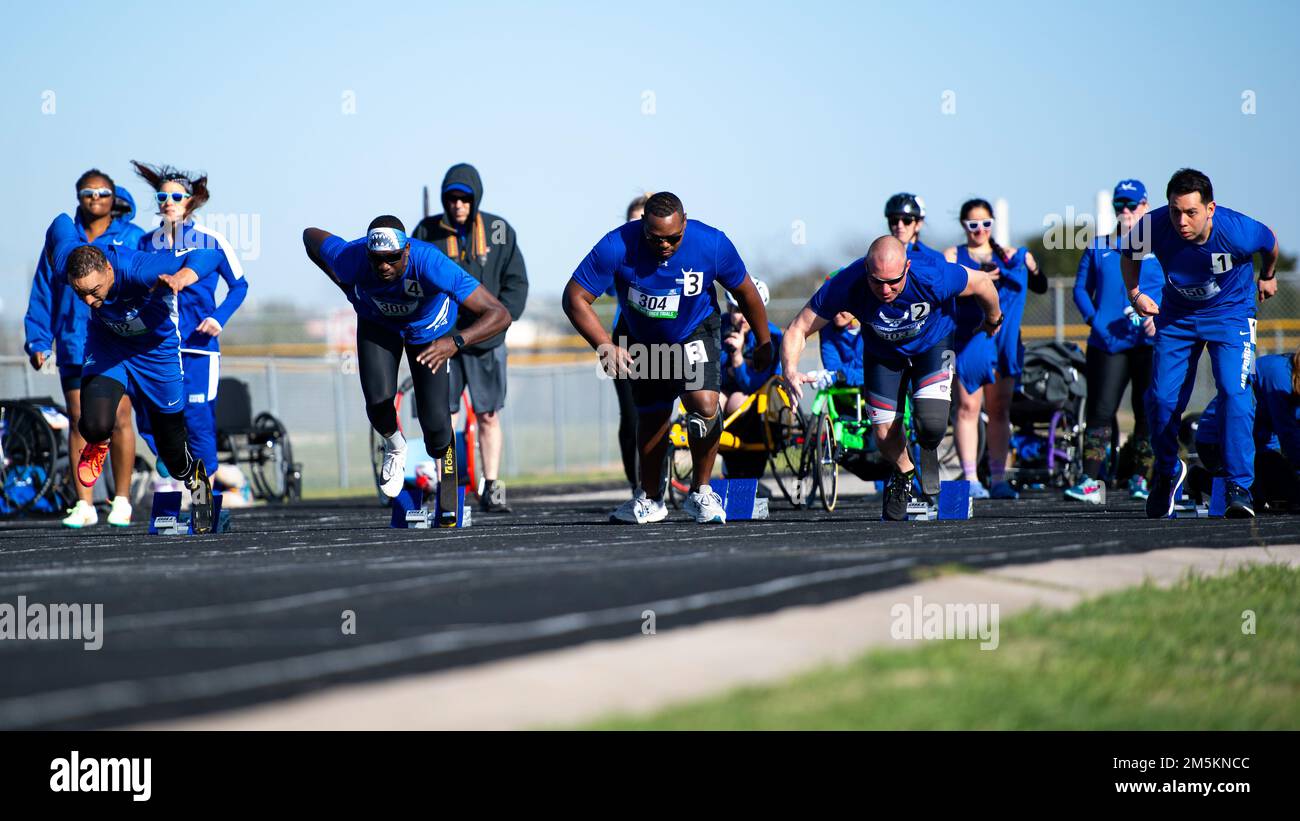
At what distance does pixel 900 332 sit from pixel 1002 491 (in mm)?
4094

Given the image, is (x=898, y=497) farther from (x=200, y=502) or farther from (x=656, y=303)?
(x=200, y=502)

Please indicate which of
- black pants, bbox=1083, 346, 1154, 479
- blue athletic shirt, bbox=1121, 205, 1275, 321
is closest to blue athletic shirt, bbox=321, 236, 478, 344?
blue athletic shirt, bbox=1121, 205, 1275, 321

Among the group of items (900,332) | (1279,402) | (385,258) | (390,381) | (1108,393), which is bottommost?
(1279,402)

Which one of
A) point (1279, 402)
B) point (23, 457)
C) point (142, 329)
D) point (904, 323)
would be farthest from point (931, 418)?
point (23, 457)

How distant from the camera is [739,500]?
11.6m

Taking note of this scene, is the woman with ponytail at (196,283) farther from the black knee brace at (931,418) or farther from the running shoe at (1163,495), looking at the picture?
the running shoe at (1163,495)

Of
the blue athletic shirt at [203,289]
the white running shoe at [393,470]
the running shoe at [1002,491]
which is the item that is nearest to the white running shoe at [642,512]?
the white running shoe at [393,470]

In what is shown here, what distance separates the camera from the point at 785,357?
10.5 metres

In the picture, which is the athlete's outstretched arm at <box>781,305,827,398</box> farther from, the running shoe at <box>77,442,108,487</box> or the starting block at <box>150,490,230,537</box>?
the running shoe at <box>77,442,108,487</box>

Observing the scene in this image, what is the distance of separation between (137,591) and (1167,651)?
379 cm

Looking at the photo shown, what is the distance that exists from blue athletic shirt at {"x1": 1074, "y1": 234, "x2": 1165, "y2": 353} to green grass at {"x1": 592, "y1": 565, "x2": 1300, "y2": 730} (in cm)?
791

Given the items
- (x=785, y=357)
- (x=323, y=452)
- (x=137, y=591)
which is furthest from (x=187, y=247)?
(x=323, y=452)

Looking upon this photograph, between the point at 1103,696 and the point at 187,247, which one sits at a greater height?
the point at 187,247
